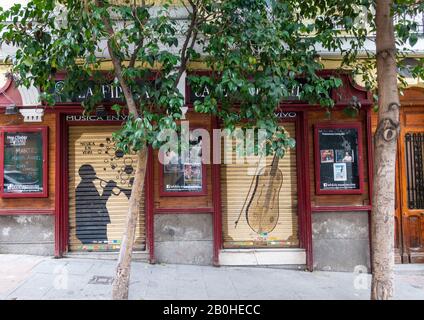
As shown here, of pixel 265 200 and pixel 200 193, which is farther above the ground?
pixel 200 193

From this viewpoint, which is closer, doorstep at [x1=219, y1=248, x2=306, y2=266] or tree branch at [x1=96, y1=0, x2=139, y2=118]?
tree branch at [x1=96, y1=0, x2=139, y2=118]

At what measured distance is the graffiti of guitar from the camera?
777cm

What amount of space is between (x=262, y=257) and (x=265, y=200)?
108 cm

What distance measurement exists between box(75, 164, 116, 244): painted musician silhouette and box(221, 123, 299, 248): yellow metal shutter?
2.23 meters

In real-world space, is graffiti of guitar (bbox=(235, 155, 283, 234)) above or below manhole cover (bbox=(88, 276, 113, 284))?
above

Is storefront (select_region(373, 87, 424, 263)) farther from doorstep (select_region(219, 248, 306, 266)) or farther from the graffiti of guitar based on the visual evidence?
the graffiti of guitar

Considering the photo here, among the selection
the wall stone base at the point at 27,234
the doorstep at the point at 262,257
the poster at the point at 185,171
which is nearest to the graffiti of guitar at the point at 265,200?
the doorstep at the point at 262,257

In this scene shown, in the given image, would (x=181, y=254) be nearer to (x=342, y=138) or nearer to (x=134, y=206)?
(x=134, y=206)

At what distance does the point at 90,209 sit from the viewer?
769 cm

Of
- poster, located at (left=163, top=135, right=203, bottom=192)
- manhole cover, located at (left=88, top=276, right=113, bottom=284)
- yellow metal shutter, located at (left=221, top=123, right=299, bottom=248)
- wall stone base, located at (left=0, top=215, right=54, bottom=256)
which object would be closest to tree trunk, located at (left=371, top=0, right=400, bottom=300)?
yellow metal shutter, located at (left=221, top=123, right=299, bottom=248)

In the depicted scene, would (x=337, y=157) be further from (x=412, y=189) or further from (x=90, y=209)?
(x=90, y=209)

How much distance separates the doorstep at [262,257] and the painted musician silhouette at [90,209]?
2.34 metres

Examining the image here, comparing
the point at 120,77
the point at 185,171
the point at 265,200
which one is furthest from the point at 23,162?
the point at 265,200

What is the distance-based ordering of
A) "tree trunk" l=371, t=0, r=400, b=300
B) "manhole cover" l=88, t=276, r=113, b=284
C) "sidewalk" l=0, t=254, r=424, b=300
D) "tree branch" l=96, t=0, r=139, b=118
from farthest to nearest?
"manhole cover" l=88, t=276, r=113, b=284 → "sidewalk" l=0, t=254, r=424, b=300 → "tree branch" l=96, t=0, r=139, b=118 → "tree trunk" l=371, t=0, r=400, b=300
